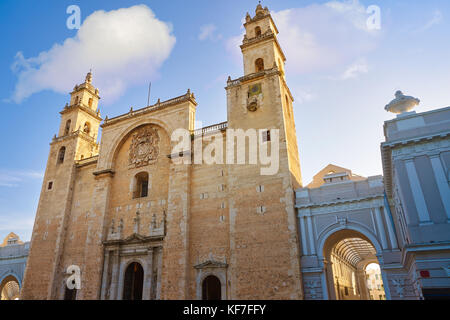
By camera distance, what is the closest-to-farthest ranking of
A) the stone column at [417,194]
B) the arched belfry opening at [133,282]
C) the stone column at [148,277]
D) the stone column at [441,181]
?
the stone column at [441,181] → the stone column at [417,194] → the stone column at [148,277] → the arched belfry opening at [133,282]

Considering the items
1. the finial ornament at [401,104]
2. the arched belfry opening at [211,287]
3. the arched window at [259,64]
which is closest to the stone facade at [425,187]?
the finial ornament at [401,104]

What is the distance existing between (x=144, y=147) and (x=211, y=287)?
43.1 ft

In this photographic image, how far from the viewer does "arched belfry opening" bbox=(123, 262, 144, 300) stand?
2305 cm

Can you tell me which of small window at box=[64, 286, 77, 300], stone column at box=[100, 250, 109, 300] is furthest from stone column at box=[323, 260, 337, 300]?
small window at box=[64, 286, 77, 300]

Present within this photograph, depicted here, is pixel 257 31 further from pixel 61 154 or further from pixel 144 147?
pixel 61 154

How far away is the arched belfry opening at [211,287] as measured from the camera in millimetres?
20219

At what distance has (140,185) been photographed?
88.1ft

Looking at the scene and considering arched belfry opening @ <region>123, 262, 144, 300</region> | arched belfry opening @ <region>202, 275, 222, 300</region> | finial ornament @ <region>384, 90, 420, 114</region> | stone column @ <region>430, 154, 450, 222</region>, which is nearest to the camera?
stone column @ <region>430, 154, 450, 222</region>

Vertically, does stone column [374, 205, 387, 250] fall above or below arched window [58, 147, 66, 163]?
below

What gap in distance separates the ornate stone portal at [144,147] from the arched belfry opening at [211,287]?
1074 centimetres

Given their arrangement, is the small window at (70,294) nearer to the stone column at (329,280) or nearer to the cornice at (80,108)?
the cornice at (80,108)

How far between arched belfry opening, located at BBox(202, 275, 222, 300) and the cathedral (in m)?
0.07

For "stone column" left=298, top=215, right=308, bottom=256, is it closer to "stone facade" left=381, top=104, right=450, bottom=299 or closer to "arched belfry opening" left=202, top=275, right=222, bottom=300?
"arched belfry opening" left=202, top=275, right=222, bottom=300
